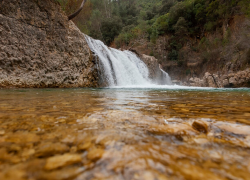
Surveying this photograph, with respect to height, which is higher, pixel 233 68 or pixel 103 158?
pixel 233 68

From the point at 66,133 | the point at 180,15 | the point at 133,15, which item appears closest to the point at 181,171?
the point at 66,133

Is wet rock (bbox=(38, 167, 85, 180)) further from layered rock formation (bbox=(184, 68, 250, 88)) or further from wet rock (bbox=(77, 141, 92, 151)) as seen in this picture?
layered rock formation (bbox=(184, 68, 250, 88))

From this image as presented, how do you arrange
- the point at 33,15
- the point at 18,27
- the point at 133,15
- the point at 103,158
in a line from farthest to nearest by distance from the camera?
the point at 133,15 → the point at 33,15 → the point at 18,27 → the point at 103,158

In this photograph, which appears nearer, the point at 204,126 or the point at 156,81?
the point at 204,126

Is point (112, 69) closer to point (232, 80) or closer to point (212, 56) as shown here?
point (232, 80)

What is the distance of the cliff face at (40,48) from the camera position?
523 centimetres

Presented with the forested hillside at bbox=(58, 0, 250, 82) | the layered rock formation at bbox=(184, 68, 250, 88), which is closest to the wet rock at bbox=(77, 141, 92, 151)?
the forested hillside at bbox=(58, 0, 250, 82)

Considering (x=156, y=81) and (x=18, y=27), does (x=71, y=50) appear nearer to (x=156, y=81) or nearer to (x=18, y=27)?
(x=18, y=27)

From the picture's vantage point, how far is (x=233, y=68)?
11.4 metres

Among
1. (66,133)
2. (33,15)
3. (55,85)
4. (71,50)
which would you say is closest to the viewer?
(66,133)

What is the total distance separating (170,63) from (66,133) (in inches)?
769

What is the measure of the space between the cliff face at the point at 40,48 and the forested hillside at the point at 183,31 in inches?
173

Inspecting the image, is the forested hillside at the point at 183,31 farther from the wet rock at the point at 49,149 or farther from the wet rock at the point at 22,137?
the wet rock at the point at 49,149

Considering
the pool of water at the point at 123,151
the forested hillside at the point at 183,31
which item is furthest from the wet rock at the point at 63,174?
the forested hillside at the point at 183,31
